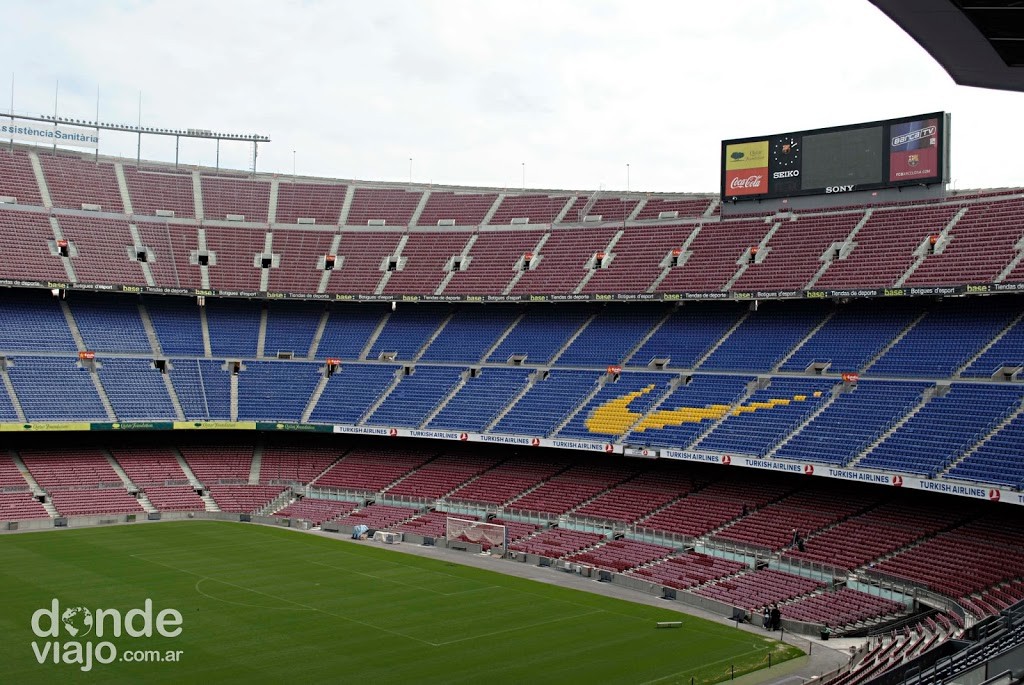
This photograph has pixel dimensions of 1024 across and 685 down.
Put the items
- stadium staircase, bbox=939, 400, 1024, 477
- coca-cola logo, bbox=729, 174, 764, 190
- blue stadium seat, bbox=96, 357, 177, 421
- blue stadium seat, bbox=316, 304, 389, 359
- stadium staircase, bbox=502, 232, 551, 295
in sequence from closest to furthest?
stadium staircase, bbox=939, 400, 1024, 477
coca-cola logo, bbox=729, 174, 764, 190
blue stadium seat, bbox=96, 357, 177, 421
stadium staircase, bbox=502, 232, 551, 295
blue stadium seat, bbox=316, 304, 389, 359

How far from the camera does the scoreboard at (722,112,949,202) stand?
185 feet

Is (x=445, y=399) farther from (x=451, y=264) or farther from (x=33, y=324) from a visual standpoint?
(x=33, y=324)

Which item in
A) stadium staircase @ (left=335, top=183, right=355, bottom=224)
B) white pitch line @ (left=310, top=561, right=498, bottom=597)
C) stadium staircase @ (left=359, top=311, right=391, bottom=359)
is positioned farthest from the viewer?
stadium staircase @ (left=335, top=183, right=355, bottom=224)

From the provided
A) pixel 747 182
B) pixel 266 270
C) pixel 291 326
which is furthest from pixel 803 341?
pixel 266 270

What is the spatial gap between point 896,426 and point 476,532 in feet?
74.6

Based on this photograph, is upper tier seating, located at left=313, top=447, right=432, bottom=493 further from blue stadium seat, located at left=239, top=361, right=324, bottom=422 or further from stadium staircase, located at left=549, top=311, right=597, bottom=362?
stadium staircase, located at left=549, top=311, right=597, bottom=362

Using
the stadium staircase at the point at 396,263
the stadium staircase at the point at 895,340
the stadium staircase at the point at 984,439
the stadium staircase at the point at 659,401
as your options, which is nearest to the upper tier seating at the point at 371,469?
the stadium staircase at the point at 396,263

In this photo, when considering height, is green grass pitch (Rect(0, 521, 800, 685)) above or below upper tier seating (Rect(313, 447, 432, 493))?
below

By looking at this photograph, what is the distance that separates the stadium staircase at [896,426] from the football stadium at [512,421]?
0.22 metres

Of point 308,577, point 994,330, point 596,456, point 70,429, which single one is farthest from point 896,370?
point 70,429

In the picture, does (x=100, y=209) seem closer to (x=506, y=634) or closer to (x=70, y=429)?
(x=70, y=429)

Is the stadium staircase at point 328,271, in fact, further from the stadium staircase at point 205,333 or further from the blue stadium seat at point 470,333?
the blue stadium seat at point 470,333

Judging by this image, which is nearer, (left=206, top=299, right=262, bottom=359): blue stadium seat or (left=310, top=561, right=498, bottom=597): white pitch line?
(left=310, top=561, right=498, bottom=597): white pitch line

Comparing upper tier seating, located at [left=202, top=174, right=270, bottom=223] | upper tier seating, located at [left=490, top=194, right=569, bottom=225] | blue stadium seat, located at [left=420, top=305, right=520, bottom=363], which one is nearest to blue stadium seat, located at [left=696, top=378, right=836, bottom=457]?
blue stadium seat, located at [left=420, top=305, right=520, bottom=363]
